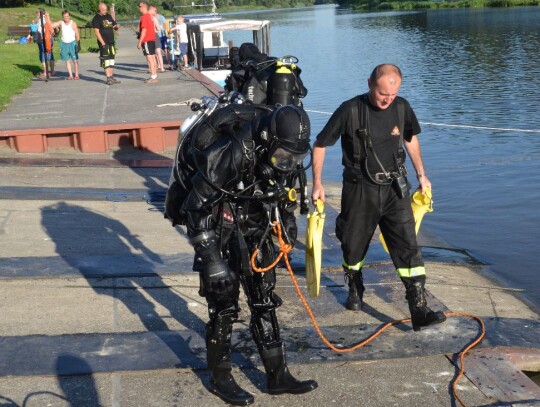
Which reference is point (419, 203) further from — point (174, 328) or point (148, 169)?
point (148, 169)

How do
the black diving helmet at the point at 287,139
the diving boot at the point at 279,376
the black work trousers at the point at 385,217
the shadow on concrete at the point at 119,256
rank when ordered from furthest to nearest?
the shadow on concrete at the point at 119,256 → the black work trousers at the point at 385,217 → the diving boot at the point at 279,376 → the black diving helmet at the point at 287,139

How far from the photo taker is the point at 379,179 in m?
6.06

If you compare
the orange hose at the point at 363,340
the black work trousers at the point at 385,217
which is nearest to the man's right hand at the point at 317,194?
the black work trousers at the point at 385,217

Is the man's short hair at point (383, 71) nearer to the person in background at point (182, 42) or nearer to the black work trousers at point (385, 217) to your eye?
the black work trousers at point (385, 217)

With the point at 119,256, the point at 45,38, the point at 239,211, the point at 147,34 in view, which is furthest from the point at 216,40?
the point at 239,211

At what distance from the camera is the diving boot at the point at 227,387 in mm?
4861

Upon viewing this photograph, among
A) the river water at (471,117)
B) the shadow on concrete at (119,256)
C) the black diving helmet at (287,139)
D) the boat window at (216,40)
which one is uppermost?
the black diving helmet at (287,139)

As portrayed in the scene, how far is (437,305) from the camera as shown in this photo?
6.59m

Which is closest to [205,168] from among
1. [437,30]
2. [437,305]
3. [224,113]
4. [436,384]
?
[224,113]

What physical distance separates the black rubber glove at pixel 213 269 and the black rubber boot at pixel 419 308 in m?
1.72

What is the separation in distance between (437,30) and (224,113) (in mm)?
48585

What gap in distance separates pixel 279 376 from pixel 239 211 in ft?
3.27

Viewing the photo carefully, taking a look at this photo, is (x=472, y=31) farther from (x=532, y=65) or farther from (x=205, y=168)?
(x=205, y=168)

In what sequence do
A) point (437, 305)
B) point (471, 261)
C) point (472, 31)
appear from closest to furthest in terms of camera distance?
point (437, 305)
point (471, 261)
point (472, 31)
